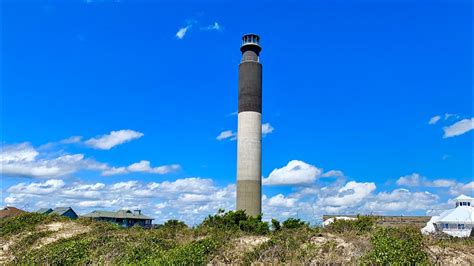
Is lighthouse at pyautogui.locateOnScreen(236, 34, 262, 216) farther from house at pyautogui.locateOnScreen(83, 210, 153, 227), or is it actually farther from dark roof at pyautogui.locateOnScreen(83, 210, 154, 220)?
dark roof at pyautogui.locateOnScreen(83, 210, 154, 220)

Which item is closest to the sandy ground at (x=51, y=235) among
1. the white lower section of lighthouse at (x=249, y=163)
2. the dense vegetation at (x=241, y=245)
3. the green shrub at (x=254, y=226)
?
the dense vegetation at (x=241, y=245)

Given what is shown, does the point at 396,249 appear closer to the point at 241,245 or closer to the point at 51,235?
the point at 241,245

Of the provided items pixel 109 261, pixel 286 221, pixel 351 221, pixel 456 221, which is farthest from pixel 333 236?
pixel 456 221

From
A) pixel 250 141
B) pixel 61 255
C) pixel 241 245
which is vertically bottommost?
pixel 61 255

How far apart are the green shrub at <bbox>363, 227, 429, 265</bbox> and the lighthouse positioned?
13.4 meters

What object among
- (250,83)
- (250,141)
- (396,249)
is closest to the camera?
(396,249)

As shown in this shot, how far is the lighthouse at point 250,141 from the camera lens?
28.4m

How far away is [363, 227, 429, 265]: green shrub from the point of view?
1354 cm

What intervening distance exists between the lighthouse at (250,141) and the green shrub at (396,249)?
13421mm

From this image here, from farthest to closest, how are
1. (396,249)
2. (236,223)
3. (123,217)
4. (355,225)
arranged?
(123,217) < (236,223) < (355,225) < (396,249)

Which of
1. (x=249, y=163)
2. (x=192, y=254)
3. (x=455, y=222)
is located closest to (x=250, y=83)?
(x=249, y=163)

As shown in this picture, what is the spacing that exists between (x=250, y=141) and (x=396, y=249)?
1583 cm

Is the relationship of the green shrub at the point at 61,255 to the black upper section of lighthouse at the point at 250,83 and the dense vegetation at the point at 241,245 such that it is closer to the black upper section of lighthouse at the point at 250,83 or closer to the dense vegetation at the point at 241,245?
the dense vegetation at the point at 241,245

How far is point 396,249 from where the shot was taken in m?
13.9
